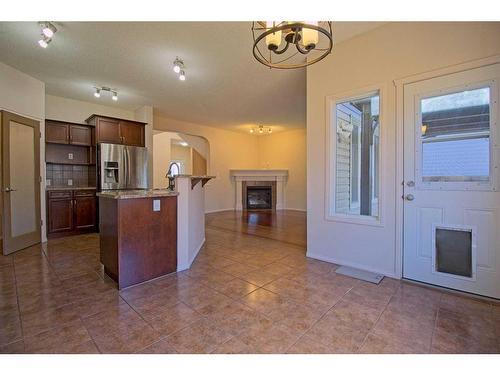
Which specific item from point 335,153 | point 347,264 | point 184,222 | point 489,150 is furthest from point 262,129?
point 489,150

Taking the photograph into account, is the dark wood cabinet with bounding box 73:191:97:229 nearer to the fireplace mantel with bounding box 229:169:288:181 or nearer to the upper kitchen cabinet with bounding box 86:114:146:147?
the upper kitchen cabinet with bounding box 86:114:146:147

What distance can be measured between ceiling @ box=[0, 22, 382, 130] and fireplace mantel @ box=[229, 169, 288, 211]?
9.22ft

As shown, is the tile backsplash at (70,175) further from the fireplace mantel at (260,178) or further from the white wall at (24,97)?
the fireplace mantel at (260,178)

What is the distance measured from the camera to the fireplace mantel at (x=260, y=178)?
8141mm

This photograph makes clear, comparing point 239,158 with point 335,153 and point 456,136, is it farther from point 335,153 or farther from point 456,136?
point 456,136

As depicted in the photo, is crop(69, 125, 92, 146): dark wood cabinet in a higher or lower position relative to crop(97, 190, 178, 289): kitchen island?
higher

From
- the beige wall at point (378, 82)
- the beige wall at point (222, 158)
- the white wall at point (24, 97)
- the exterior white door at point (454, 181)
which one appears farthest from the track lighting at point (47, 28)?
the beige wall at point (222, 158)

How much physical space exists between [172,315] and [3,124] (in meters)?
3.78

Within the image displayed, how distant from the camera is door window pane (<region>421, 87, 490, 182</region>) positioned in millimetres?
2162

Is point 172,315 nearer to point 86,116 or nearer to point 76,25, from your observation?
point 76,25

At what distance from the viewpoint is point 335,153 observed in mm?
3117

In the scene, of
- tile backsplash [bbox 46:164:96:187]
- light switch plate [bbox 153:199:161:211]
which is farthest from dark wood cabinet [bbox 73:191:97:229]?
light switch plate [bbox 153:199:161:211]

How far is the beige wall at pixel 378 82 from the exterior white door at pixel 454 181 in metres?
0.16
